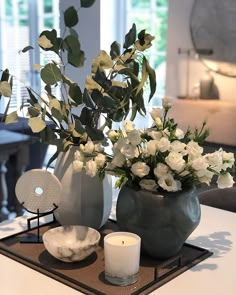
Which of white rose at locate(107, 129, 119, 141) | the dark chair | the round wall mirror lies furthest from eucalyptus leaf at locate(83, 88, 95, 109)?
the round wall mirror

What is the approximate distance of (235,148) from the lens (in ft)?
9.34

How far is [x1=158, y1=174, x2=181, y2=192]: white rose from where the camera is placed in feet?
3.64

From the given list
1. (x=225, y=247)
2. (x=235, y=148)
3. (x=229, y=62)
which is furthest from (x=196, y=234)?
(x=229, y=62)

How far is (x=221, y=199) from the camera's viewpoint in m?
1.83

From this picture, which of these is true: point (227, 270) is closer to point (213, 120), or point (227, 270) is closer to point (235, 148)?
point (235, 148)

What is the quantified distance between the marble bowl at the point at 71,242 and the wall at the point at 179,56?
253cm

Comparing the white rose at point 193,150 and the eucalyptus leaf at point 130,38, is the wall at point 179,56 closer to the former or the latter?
the eucalyptus leaf at point 130,38

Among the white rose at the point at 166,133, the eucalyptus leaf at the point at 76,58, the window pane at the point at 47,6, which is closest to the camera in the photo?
the white rose at the point at 166,133

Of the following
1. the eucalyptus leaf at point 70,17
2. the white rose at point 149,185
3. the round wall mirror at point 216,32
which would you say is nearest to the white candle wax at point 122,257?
the white rose at point 149,185

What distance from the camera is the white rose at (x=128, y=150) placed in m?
1.11

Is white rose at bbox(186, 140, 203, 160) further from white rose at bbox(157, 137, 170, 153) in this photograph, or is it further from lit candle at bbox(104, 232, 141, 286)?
lit candle at bbox(104, 232, 141, 286)

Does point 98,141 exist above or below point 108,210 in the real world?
above

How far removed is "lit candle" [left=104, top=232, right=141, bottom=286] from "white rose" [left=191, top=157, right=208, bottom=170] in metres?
0.21

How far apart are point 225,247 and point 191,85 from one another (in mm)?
2518
